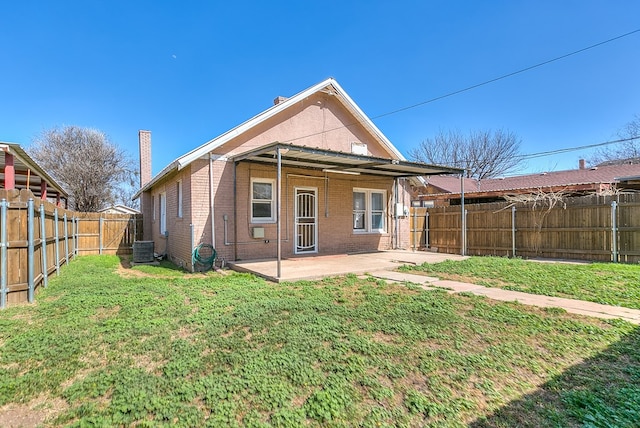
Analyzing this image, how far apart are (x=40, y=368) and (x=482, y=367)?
4.30 metres

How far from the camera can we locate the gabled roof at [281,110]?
9.14 meters

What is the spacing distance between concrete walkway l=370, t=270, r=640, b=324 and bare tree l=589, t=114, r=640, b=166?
2309cm

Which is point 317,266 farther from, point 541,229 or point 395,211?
point 541,229

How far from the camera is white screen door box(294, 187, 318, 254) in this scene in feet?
36.7

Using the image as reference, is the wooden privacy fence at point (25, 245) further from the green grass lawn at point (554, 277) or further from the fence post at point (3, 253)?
the green grass lawn at point (554, 277)

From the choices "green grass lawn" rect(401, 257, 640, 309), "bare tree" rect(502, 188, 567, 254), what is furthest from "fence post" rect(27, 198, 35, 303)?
"bare tree" rect(502, 188, 567, 254)

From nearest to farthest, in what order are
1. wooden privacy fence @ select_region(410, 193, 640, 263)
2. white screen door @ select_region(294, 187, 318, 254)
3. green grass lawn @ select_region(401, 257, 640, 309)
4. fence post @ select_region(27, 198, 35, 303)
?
fence post @ select_region(27, 198, 35, 303), green grass lawn @ select_region(401, 257, 640, 309), wooden privacy fence @ select_region(410, 193, 640, 263), white screen door @ select_region(294, 187, 318, 254)

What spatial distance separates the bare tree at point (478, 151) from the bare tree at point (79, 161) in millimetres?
29217

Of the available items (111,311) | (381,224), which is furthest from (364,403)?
(381,224)

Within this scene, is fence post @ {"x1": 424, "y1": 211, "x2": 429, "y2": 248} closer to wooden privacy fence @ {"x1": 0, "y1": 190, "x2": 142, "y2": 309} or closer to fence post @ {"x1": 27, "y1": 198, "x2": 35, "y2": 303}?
wooden privacy fence @ {"x1": 0, "y1": 190, "x2": 142, "y2": 309}

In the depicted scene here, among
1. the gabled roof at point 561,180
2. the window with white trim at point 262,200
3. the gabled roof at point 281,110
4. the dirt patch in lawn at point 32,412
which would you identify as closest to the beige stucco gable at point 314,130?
the gabled roof at point 281,110

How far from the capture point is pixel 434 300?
545 centimetres

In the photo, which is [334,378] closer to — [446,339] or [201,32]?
[446,339]

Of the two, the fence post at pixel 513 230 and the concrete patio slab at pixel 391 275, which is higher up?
the fence post at pixel 513 230
